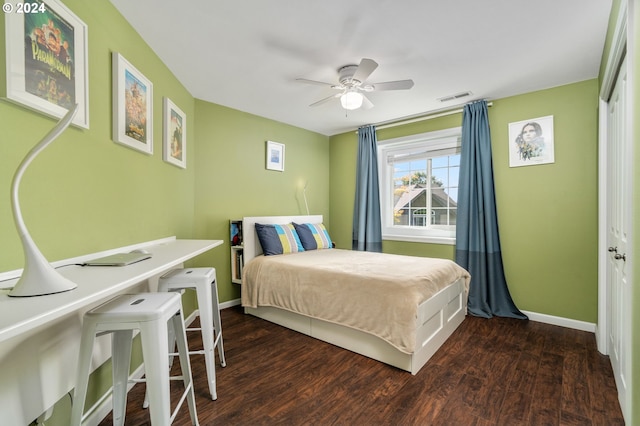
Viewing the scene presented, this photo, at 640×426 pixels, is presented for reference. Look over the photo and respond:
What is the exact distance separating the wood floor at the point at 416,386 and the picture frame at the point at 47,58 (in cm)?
168

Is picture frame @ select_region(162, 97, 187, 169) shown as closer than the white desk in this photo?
No

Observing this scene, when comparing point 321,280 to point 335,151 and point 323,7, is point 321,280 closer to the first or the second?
point 323,7

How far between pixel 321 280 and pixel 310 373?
2.42 ft

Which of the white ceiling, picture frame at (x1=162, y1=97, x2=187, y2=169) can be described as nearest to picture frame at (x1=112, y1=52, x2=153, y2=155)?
the white ceiling

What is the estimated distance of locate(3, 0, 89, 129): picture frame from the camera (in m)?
1.08

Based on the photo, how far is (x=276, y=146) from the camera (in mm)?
4074

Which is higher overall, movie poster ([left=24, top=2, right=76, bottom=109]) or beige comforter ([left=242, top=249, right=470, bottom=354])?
movie poster ([left=24, top=2, right=76, bottom=109])

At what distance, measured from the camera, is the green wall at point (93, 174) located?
43.8 inches

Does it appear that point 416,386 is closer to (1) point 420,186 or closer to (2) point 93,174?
(2) point 93,174

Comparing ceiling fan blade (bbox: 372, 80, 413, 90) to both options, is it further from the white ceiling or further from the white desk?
the white desk

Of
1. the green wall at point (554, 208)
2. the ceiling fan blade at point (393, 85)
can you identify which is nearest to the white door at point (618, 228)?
the green wall at point (554, 208)

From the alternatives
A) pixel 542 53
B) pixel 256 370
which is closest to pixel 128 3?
pixel 256 370

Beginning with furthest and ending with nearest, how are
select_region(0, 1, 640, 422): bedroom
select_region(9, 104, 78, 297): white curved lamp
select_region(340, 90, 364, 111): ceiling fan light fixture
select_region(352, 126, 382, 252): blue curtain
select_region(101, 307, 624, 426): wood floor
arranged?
select_region(352, 126, 382, 252): blue curtain
select_region(340, 90, 364, 111): ceiling fan light fixture
select_region(101, 307, 624, 426): wood floor
select_region(0, 1, 640, 422): bedroom
select_region(9, 104, 78, 297): white curved lamp

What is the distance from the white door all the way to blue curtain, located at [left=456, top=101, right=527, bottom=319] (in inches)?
37.3
